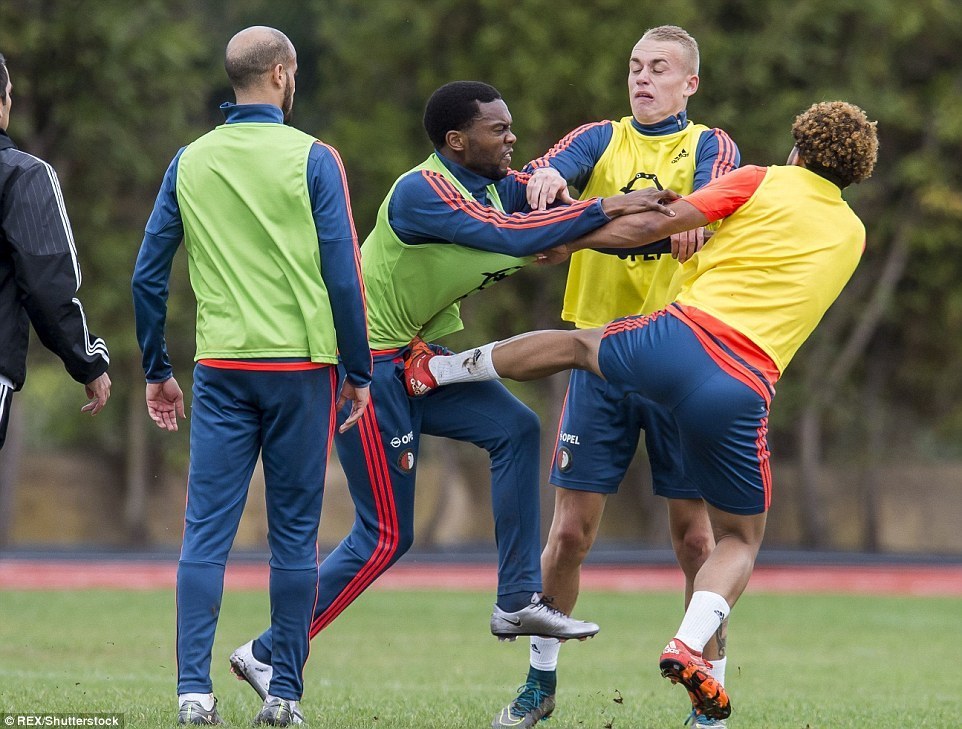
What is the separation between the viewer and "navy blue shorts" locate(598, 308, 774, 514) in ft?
17.4

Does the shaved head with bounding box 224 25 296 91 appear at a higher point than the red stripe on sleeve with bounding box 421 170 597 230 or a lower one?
higher

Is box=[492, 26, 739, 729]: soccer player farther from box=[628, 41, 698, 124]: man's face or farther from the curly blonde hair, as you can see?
the curly blonde hair

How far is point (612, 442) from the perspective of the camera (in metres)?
6.35

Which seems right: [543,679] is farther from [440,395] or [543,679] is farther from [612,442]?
[440,395]

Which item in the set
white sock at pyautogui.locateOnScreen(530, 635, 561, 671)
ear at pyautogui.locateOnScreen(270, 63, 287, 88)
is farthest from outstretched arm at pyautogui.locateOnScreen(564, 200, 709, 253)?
white sock at pyautogui.locateOnScreen(530, 635, 561, 671)

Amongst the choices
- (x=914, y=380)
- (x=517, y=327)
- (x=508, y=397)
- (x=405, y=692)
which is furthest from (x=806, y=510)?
(x=508, y=397)

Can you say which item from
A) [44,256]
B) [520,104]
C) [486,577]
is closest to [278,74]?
[44,256]

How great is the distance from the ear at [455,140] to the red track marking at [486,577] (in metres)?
11.3

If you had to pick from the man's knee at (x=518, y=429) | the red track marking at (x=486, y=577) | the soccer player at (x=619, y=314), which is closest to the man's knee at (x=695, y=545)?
the soccer player at (x=619, y=314)

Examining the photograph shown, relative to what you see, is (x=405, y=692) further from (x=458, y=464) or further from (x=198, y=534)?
(x=458, y=464)

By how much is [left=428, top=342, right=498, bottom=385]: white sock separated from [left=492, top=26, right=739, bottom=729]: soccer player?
594 millimetres

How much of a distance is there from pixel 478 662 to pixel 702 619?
5.02 meters

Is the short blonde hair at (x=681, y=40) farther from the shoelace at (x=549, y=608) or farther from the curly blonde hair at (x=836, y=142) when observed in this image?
the shoelace at (x=549, y=608)

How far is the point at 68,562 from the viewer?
18.3 metres
